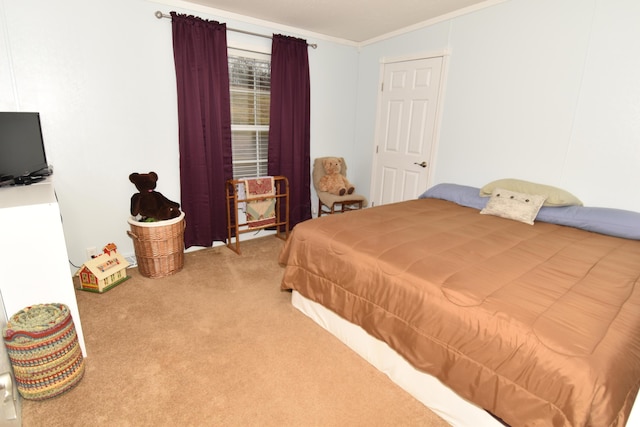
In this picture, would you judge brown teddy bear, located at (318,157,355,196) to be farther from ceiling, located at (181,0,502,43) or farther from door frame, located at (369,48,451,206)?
ceiling, located at (181,0,502,43)

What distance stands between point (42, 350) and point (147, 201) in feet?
4.79

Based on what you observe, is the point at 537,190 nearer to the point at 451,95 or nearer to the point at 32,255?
the point at 451,95

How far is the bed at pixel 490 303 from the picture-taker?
113 cm

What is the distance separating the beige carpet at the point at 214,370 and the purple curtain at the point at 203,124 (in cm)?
93

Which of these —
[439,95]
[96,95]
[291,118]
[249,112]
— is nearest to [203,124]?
[249,112]

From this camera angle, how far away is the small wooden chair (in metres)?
3.90

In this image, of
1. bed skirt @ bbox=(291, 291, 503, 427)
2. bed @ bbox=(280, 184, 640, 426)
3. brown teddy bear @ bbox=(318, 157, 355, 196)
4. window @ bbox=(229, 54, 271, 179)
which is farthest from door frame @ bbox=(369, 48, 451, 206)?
bed skirt @ bbox=(291, 291, 503, 427)

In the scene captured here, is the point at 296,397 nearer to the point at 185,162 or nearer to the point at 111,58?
the point at 185,162

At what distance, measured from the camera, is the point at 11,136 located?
7.13 ft

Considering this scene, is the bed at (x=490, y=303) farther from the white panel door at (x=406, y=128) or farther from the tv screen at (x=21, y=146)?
the tv screen at (x=21, y=146)

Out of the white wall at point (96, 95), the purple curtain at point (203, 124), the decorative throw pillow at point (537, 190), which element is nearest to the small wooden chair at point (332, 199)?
the purple curtain at point (203, 124)

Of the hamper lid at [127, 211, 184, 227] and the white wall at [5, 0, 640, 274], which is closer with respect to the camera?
the white wall at [5, 0, 640, 274]

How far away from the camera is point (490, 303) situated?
1.39 m

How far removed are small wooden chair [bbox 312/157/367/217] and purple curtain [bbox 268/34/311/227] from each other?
0.12 meters
